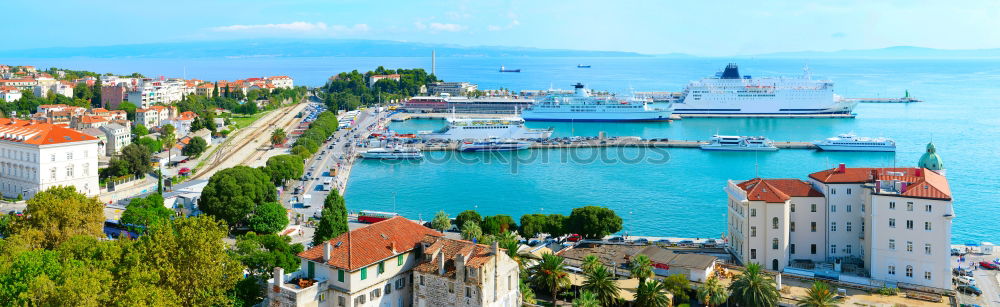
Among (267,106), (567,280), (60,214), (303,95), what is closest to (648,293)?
(567,280)

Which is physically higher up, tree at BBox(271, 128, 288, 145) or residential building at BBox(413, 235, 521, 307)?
tree at BBox(271, 128, 288, 145)

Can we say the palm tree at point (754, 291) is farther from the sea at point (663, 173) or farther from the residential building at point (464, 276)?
the sea at point (663, 173)

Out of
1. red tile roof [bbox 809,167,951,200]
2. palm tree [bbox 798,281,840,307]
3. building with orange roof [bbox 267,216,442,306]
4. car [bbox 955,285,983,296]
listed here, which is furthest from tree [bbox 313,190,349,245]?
car [bbox 955,285,983,296]

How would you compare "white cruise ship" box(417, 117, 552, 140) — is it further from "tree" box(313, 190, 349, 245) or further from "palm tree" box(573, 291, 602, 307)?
"palm tree" box(573, 291, 602, 307)

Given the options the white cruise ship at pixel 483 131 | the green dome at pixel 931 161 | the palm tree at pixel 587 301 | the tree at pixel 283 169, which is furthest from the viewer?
the white cruise ship at pixel 483 131

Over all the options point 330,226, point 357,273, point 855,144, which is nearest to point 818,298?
point 357,273

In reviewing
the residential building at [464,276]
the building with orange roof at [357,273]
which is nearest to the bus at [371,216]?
the building with orange roof at [357,273]

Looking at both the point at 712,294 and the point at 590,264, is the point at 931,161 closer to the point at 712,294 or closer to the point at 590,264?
the point at 712,294
